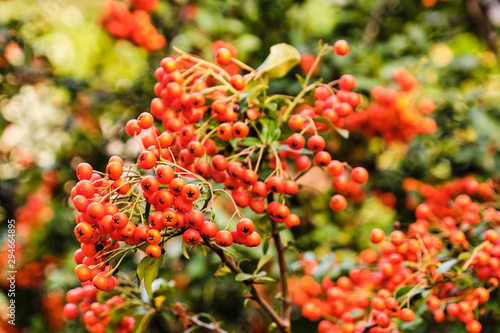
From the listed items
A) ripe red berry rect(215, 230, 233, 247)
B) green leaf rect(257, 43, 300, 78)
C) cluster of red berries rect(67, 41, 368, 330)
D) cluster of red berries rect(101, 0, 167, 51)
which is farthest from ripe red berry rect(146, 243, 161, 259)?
cluster of red berries rect(101, 0, 167, 51)

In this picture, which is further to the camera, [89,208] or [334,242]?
[334,242]

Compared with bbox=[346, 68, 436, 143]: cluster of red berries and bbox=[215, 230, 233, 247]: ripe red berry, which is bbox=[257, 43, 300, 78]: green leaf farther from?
bbox=[346, 68, 436, 143]: cluster of red berries

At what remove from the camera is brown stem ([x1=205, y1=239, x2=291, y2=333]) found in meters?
0.88

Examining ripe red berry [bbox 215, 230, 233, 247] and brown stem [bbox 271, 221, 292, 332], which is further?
brown stem [bbox 271, 221, 292, 332]

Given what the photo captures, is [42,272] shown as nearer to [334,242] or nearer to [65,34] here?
[334,242]

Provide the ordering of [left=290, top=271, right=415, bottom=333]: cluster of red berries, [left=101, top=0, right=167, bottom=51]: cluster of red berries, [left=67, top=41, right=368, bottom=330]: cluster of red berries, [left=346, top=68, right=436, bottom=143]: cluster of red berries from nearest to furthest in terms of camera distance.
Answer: [left=67, top=41, right=368, bottom=330]: cluster of red berries
[left=290, top=271, right=415, bottom=333]: cluster of red berries
[left=346, top=68, right=436, bottom=143]: cluster of red berries
[left=101, top=0, right=167, bottom=51]: cluster of red berries

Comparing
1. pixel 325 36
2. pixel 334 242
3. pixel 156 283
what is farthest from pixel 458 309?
pixel 325 36

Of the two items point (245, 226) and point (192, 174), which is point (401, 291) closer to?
point (245, 226)

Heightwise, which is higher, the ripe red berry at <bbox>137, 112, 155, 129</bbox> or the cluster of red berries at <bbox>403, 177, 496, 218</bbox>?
the ripe red berry at <bbox>137, 112, 155, 129</bbox>

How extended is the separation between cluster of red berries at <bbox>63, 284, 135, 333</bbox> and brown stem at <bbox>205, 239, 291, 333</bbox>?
381 millimetres

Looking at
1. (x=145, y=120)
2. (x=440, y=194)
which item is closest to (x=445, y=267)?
(x=145, y=120)

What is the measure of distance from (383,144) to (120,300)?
1681 millimetres

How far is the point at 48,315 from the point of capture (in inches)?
93.4

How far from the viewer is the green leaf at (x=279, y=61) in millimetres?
1027
